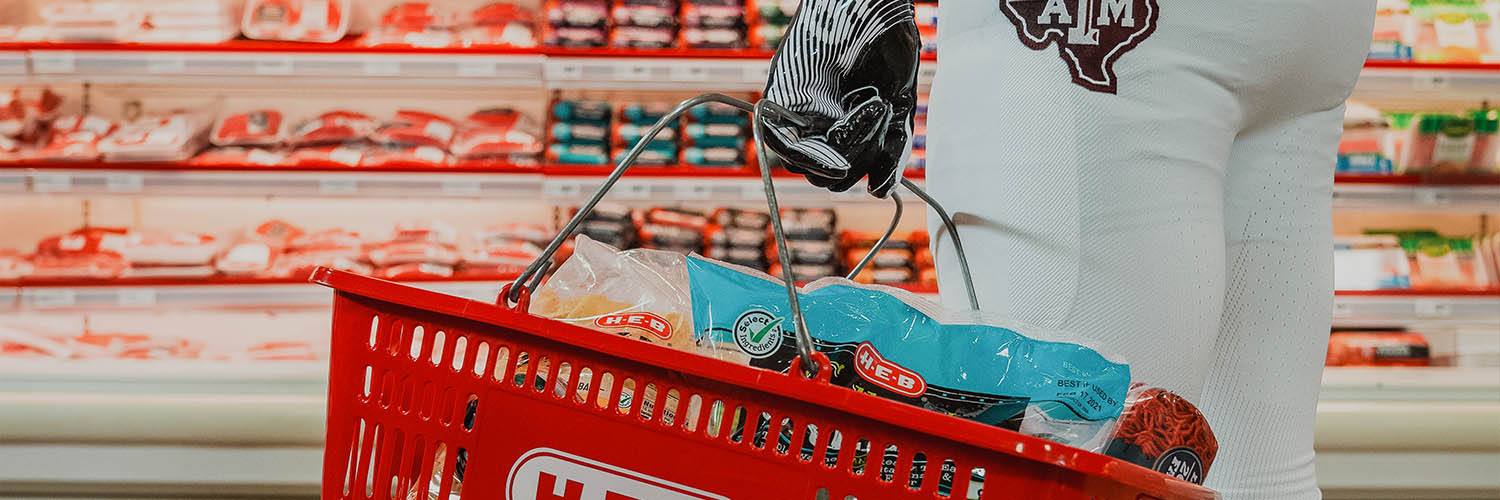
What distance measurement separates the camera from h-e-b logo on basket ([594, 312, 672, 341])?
722mm

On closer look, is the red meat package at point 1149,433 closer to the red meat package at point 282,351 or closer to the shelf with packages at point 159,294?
the shelf with packages at point 159,294

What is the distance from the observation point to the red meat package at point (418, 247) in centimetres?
321

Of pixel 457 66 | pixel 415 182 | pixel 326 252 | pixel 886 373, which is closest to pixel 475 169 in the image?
pixel 415 182

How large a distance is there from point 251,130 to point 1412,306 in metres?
3.09

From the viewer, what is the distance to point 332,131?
10.6 ft

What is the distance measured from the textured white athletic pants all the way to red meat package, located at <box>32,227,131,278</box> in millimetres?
2713

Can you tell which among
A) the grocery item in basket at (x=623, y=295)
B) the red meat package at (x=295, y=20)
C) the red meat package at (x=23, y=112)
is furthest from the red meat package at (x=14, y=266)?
the grocery item in basket at (x=623, y=295)

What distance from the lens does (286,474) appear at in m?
2.18

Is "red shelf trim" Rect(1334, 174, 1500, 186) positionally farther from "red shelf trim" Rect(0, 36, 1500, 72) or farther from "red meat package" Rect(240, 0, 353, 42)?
"red meat package" Rect(240, 0, 353, 42)

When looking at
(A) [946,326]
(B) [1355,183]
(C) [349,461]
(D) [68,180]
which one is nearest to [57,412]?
(D) [68,180]

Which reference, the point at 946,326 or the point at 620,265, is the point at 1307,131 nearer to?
the point at 946,326

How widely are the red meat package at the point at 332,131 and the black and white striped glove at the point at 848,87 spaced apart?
2598 mm

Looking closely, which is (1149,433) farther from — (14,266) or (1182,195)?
(14,266)

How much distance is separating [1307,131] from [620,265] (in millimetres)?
593
